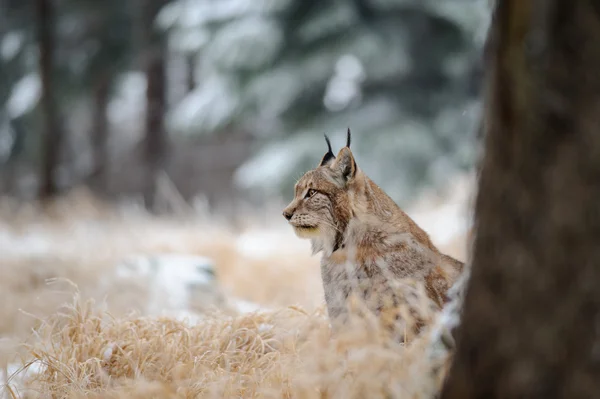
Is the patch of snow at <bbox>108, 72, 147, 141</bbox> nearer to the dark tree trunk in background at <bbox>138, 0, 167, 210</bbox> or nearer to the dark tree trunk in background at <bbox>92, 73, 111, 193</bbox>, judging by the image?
the dark tree trunk in background at <bbox>92, 73, 111, 193</bbox>

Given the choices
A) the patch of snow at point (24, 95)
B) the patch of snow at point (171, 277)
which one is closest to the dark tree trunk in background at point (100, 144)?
the patch of snow at point (24, 95)

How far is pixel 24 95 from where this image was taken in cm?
1154

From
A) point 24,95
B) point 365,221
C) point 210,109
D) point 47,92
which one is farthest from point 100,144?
point 365,221

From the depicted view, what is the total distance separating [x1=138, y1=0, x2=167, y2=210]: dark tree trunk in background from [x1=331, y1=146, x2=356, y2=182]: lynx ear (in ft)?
28.2

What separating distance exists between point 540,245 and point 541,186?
0.11 metres

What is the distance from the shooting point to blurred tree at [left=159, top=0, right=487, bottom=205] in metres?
8.30

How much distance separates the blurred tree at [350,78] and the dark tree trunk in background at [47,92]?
2.28 metres

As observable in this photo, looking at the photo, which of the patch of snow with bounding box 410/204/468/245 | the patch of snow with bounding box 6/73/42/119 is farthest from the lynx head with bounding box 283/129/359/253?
the patch of snow with bounding box 6/73/42/119

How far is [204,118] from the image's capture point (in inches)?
368

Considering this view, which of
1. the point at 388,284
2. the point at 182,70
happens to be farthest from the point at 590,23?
the point at 182,70

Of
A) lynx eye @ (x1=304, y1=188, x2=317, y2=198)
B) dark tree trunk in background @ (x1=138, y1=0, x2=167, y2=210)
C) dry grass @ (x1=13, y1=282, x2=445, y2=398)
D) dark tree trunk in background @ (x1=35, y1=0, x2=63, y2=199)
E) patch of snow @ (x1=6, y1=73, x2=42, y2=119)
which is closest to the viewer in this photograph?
dry grass @ (x1=13, y1=282, x2=445, y2=398)

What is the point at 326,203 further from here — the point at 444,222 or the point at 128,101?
the point at 128,101

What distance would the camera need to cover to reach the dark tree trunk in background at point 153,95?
10641mm

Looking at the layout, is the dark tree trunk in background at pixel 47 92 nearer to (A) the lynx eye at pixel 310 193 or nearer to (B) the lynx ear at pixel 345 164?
(A) the lynx eye at pixel 310 193
